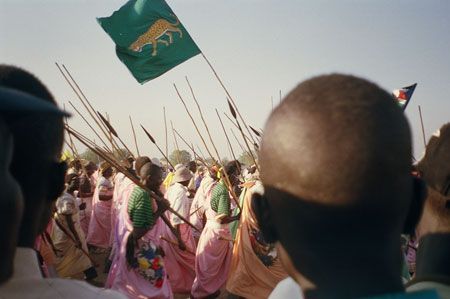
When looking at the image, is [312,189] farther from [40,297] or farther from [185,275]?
[185,275]

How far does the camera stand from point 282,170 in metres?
0.83

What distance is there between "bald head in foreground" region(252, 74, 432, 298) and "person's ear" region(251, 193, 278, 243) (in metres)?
0.08

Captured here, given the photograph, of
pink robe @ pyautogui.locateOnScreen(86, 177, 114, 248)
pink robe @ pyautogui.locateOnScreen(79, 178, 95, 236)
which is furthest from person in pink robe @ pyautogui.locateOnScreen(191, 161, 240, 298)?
pink robe @ pyautogui.locateOnScreen(79, 178, 95, 236)

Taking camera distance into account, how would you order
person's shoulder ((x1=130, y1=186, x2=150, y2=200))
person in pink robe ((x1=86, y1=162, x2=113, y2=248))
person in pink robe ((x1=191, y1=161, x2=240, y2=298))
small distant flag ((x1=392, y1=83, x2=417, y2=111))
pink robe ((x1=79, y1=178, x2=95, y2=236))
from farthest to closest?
1. pink robe ((x1=79, y1=178, x2=95, y2=236))
2. person in pink robe ((x1=86, y1=162, x2=113, y2=248))
3. person in pink robe ((x1=191, y1=161, x2=240, y2=298))
4. small distant flag ((x1=392, y1=83, x2=417, y2=111))
5. person's shoulder ((x1=130, y1=186, x2=150, y2=200))

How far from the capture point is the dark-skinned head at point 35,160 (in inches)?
Answer: 37.0

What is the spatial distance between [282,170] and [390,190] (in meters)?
0.23

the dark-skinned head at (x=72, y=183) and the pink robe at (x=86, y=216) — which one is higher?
the dark-skinned head at (x=72, y=183)

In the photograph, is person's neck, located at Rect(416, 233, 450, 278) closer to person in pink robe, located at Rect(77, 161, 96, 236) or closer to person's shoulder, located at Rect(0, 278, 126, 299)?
person's shoulder, located at Rect(0, 278, 126, 299)

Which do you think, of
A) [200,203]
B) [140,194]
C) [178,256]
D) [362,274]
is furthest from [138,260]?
[362,274]

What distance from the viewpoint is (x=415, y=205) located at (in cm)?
85

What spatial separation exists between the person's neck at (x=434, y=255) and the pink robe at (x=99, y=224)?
7469mm

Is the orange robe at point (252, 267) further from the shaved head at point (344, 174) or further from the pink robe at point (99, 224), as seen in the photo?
the pink robe at point (99, 224)

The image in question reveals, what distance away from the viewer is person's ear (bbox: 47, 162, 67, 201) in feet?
3.34

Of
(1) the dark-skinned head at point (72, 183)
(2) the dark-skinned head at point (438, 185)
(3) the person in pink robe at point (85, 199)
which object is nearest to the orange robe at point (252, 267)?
(1) the dark-skinned head at point (72, 183)
